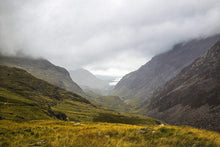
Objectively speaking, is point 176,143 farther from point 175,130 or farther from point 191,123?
point 191,123

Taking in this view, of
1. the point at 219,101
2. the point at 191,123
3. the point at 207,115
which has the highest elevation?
the point at 219,101

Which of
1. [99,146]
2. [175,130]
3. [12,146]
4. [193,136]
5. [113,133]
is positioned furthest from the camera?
[113,133]

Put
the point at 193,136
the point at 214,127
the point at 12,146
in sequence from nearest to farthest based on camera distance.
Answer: the point at 12,146 < the point at 193,136 < the point at 214,127

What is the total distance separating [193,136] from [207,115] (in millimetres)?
220239

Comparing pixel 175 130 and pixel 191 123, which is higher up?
pixel 175 130

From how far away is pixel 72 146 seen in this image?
8609 millimetres

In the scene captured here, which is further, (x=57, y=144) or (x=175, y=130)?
(x=175, y=130)

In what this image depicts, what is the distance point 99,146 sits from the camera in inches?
336

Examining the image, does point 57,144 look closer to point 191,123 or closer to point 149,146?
point 149,146

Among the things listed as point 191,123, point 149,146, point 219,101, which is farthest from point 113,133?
point 219,101

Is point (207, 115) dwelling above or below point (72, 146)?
below

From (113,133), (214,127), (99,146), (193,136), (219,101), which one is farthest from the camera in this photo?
(219,101)

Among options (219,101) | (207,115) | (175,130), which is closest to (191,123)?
(207,115)

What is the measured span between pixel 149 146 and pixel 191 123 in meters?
218
